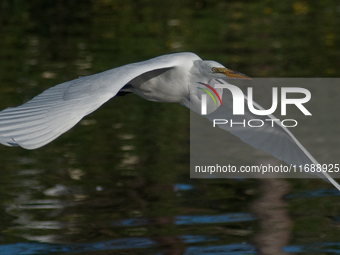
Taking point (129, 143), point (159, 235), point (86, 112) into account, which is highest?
point (86, 112)

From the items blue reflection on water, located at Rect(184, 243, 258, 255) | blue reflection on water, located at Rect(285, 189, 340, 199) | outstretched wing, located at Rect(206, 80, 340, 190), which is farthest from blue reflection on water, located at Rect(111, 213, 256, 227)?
outstretched wing, located at Rect(206, 80, 340, 190)

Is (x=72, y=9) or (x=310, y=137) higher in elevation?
(x=72, y=9)

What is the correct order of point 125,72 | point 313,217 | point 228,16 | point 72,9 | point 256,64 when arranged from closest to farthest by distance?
point 125,72
point 313,217
point 256,64
point 228,16
point 72,9

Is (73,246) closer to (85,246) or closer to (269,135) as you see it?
(85,246)

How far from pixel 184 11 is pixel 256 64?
562cm

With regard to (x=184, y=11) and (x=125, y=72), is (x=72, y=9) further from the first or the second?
(x=125, y=72)

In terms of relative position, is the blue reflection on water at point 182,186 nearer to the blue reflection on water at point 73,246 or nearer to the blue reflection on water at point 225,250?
the blue reflection on water at point 73,246

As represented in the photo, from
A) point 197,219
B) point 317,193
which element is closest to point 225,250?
point 197,219

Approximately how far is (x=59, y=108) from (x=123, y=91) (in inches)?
64.1

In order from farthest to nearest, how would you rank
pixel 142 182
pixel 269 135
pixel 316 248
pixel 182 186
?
pixel 142 182
pixel 182 186
pixel 316 248
pixel 269 135

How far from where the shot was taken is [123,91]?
6.66 meters

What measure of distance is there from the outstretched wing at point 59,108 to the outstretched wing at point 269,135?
1063 millimetres

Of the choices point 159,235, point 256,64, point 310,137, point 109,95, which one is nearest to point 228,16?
point 256,64

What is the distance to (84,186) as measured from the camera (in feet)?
27.1
